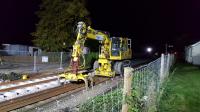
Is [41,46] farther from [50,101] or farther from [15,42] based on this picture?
[50,101]

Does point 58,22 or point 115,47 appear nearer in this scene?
point 115,47

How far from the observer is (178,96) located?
50.0ft

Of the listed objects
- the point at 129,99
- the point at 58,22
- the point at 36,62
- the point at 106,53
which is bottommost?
the point at 36,62

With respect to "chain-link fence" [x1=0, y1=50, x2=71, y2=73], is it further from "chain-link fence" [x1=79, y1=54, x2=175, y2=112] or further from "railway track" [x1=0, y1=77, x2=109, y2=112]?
"chain-link fence" [x1=79, y1=54, x2=175, y2=112]

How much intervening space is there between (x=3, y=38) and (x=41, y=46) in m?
8.50

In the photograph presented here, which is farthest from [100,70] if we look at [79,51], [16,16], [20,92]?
[16,16]

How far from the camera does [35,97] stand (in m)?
15.7

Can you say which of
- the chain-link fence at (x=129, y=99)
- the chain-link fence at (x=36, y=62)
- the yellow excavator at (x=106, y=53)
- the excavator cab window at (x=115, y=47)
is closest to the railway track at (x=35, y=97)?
the yellow excavator at (x=106, y=53)

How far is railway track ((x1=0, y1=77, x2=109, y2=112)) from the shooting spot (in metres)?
13.5

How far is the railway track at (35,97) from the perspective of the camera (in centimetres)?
1352

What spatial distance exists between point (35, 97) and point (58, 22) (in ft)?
119

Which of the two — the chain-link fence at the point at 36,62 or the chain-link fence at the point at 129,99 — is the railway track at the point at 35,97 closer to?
the chain-link fence at the point at 129,99

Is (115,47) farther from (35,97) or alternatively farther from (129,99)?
(129,99)

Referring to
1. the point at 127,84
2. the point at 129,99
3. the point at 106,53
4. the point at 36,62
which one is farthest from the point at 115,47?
the point at 127,84
